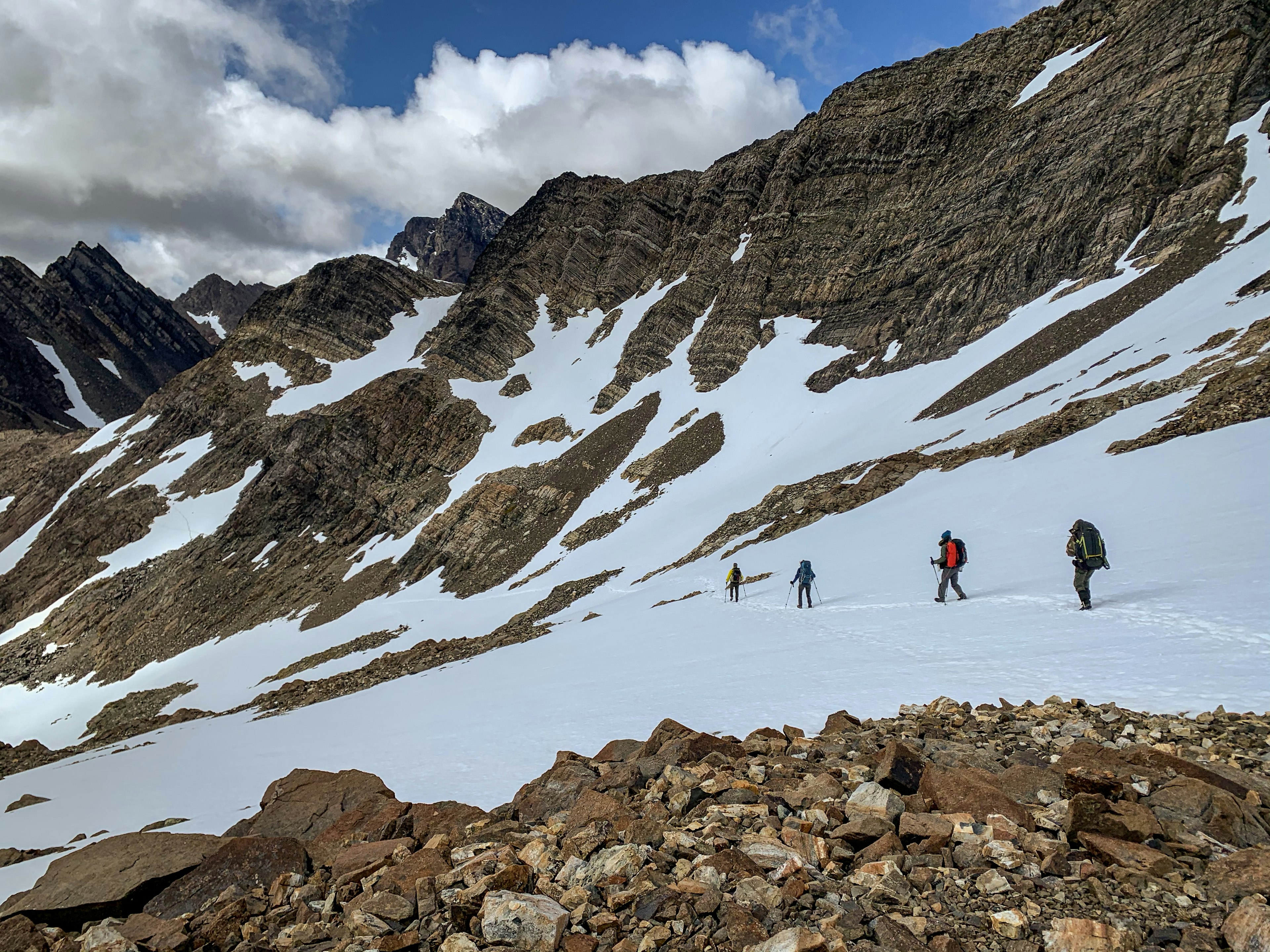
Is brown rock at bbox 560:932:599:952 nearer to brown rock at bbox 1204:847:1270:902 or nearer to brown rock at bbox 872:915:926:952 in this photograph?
brown rock at bbox 872:915:926:952

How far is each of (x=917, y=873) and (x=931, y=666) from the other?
6095 mm

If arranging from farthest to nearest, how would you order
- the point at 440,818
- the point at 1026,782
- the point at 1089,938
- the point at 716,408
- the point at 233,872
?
the point at 716,408, the point at 440,818, the point at 233,872, the point at 1026,782, the point at 1089,938

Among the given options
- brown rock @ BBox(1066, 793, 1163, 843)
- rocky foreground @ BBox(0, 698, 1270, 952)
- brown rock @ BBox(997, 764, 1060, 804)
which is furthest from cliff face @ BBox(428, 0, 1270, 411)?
brown rock @ BBox(1066, 793, 1163, 843)

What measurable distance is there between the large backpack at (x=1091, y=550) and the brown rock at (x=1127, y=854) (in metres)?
7.85

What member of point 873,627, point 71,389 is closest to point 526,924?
point 873,627

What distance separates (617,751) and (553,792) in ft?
5.10

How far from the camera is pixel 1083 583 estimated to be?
32.6 feet

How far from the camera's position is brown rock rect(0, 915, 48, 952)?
491 centimetres

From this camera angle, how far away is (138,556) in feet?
217

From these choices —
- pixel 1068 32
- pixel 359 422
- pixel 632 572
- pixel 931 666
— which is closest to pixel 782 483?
pixel 632 572

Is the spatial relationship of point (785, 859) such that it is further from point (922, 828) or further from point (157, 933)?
point (157, 933)

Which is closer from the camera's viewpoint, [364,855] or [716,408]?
[364,855]

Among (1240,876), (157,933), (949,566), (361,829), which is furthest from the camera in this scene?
(949,566)

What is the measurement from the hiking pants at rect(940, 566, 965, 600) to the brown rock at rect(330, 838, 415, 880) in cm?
1129
